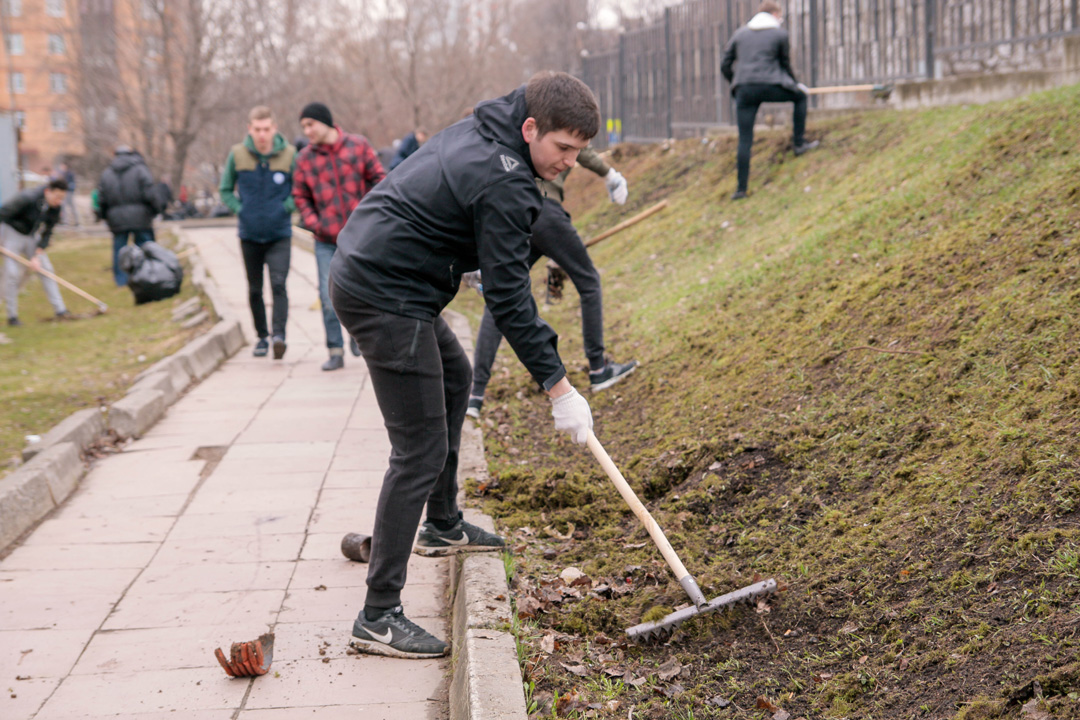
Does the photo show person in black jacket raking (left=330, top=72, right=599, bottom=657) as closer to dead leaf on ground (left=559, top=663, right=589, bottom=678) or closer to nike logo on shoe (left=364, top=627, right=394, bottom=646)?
nike logo on shoe (left=364, top=627, right=394, bottom=646)

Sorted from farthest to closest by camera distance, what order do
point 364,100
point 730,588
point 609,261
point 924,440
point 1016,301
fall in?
point 364,100 < point 609,261 < point 1016,301 < point 924,440 < point 730,588

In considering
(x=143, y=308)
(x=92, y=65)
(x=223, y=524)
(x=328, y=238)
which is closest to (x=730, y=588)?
(x=223, y=524)

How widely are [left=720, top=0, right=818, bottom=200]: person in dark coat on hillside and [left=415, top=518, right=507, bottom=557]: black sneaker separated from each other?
692 cm

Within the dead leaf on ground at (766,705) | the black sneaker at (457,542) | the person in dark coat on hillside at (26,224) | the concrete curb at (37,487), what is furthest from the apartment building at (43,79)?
the dead leaf on ground at (766,705)

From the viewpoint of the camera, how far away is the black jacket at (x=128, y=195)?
42.0ft

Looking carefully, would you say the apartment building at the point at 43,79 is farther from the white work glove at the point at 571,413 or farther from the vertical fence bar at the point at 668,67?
the white work glove at the point at 571,413

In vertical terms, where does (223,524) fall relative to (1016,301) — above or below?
below

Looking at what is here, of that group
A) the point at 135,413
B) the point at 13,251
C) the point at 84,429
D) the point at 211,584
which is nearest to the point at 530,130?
the point at 211,584

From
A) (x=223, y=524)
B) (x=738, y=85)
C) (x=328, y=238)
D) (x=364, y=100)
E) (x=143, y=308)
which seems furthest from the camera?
(x=364, y=100)

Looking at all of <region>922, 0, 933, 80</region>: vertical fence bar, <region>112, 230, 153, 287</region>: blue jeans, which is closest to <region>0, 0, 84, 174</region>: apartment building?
<region>112, 230, 153, 287</region>: blue jeans

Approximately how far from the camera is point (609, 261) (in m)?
11.1

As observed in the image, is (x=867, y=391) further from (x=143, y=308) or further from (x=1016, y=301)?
(x=143, y=308)

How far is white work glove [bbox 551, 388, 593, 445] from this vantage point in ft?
10.6

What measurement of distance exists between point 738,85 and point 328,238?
15.2 ft
